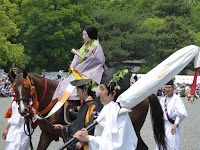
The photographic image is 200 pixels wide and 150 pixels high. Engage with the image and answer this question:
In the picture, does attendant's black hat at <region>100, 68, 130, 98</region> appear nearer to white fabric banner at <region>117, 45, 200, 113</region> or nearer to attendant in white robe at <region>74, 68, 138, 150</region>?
attendant in white robe at <region>74, 68, 138, 150</region>

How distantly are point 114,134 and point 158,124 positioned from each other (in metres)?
2.89

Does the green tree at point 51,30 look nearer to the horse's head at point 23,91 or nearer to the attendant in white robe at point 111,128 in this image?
the horse's head at point 23,91

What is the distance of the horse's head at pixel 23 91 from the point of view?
5439 millimetres

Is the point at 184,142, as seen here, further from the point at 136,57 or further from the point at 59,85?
the point at 136,57

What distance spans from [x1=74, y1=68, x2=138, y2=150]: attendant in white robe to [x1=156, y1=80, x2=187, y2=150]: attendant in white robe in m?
3.46

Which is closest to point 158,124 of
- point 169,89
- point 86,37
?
point 169,89

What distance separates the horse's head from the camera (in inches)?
214

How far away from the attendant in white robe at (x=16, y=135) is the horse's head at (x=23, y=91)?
1.62 ft

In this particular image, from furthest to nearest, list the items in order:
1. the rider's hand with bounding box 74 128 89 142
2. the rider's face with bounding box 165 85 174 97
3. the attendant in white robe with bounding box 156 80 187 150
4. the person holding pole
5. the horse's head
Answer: the rider's face with bounding box 165 85 174 97, the attendant in white robe with bounding box 156 80 187 150, the horse's head, the person holding pole, the rider's hand with bounding box 74 128 89 142

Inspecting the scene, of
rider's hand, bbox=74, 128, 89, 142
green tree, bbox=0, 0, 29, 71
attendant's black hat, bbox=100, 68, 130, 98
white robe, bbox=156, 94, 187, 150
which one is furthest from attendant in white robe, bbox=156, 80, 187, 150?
green tree, bbox=0, 0, 29, 71

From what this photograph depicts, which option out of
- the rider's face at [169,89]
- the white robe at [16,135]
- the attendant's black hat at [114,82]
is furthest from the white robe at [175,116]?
the attendant's black hat at [114,82]

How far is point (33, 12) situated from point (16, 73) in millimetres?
32611

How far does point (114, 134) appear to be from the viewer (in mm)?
3436

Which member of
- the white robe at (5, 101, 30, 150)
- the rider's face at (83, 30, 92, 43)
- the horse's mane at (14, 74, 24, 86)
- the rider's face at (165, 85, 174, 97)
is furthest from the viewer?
the rider's face at (165, 85, 174, 97)
